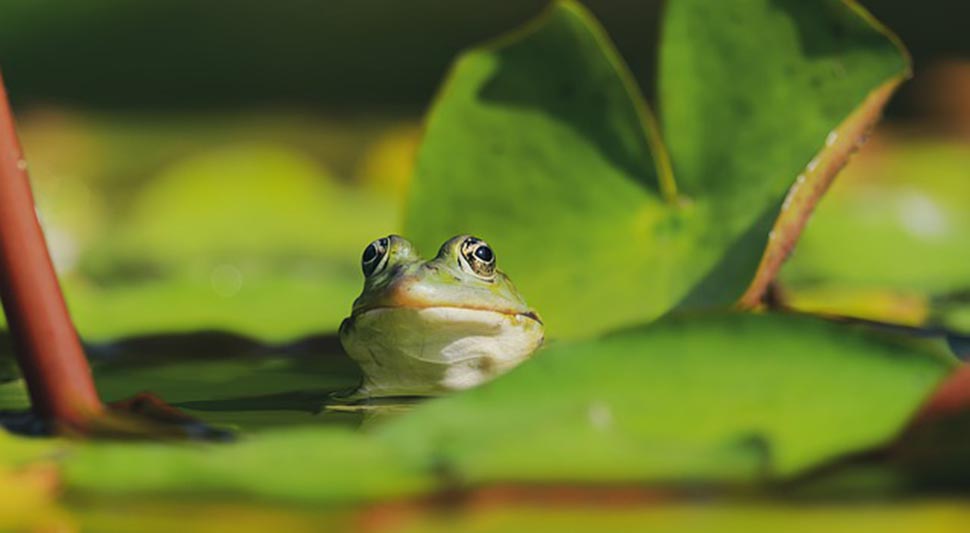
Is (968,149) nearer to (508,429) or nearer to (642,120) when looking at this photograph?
(642,120)

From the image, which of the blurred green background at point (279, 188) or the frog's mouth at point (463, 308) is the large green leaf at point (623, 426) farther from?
the frog's mouth at point (463, 308)

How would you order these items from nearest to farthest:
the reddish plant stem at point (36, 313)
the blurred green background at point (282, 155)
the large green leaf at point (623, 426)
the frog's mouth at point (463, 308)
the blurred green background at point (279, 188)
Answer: the large green leaf at point (623, 426) → the reddish plant stem at point (36, 313) → the blurred green background at point (279, 188) → the frog's mouth at point (463, 308) → the blurred green background at point (282, 155)

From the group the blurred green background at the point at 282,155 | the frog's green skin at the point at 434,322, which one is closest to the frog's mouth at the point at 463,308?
the frog's green skin at the point at 434,322

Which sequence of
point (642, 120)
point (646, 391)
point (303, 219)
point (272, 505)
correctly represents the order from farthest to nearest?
1. point (303, 219)
2. point (642, 120)
3. point (646, 391)
4. point (272, 505)

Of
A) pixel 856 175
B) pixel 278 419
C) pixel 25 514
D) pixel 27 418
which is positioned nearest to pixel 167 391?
pixel 278 419

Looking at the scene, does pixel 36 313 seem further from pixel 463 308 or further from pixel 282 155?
pixel 282 155

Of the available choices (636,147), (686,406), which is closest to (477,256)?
(636,147)
